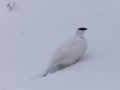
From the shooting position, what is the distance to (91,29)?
6074 mm

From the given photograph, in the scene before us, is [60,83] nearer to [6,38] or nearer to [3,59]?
[3,59]

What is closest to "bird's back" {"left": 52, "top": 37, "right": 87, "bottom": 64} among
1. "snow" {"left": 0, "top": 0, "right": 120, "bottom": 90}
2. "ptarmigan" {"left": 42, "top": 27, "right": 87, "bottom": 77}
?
"ptarmigan" {"left": 42, "top": 27, "right": 87, "bottom": 77}

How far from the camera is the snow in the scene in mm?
4398

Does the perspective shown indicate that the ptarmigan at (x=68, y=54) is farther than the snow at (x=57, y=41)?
Yes

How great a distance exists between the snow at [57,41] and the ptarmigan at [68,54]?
0.10 meters

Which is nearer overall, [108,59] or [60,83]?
[60,83]

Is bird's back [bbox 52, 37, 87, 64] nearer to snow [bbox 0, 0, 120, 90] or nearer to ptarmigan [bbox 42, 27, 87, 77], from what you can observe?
ptarmigan [bbox 42, 27, 87, 77]

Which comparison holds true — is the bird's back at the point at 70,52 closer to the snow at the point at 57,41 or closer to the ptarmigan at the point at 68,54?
the ptarmigan at the point at 68,54

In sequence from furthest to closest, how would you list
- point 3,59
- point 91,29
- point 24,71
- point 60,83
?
point 91,29 → point 3,59 → point 24,71 → point 60,83

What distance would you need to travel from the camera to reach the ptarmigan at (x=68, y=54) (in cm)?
496

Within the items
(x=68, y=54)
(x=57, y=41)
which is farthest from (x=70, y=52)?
(x=57, y=41)

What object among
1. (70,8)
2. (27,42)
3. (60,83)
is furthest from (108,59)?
(70,8)

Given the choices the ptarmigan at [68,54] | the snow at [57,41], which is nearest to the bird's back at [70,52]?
the ptarmigan at [68,54]

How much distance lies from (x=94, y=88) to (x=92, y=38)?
5.60ft
